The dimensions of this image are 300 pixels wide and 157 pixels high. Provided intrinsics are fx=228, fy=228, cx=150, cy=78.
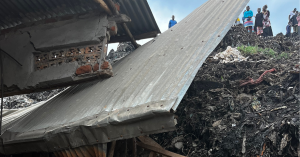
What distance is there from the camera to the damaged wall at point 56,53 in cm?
344

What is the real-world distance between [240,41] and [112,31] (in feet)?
21.4

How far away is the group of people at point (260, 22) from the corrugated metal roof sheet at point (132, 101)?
782 centimetres

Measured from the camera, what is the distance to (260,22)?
10688mm

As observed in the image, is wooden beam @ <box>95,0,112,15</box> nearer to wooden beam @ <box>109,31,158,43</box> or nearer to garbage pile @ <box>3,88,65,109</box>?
wooden beam @ <box>109,31,158,43</box>

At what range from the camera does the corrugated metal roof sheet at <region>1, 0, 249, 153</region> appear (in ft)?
6.81

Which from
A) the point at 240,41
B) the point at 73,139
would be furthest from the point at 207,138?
the point at 240,41

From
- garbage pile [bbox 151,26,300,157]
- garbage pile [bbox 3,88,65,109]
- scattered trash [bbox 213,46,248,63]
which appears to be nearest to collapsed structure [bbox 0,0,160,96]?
garbage pile [bbox 151,26,300,157]

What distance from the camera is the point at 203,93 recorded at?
5641 mm

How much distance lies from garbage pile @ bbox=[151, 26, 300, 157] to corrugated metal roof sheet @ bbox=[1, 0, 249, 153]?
2017mm

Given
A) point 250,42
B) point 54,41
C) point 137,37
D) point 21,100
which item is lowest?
point 21,100

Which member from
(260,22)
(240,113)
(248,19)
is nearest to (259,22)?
(260,22)

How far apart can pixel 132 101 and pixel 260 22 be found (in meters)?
10.3

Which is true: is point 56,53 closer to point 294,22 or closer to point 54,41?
point 54,41

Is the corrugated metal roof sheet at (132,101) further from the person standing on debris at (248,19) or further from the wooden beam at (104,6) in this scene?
the person standing on debris at (248,19)
